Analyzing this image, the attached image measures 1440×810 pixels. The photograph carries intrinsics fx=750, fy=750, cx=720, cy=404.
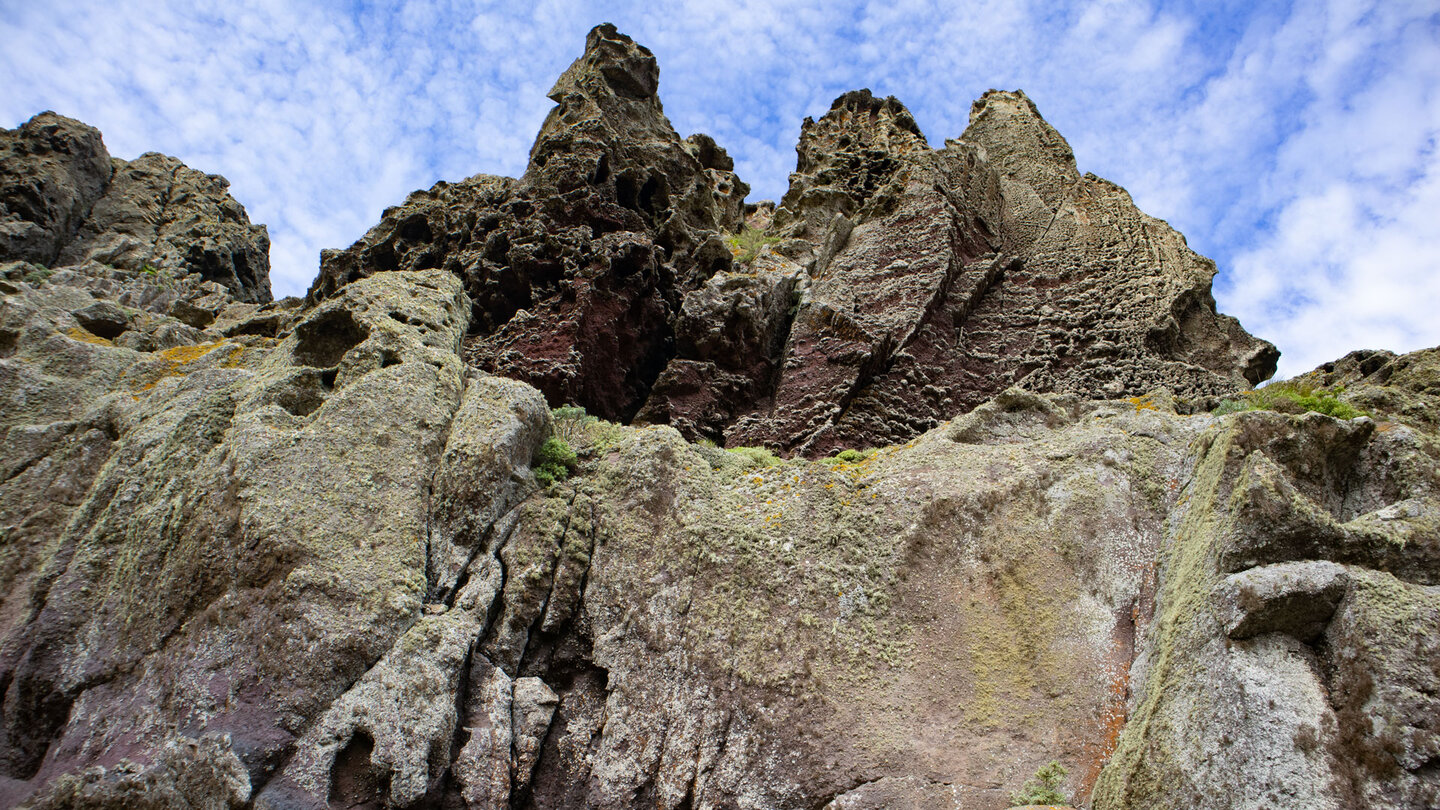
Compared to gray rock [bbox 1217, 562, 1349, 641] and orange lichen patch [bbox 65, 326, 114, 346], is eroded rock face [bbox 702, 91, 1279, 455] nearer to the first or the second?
gray rock [bbox 1217, 562, 1349, 641]

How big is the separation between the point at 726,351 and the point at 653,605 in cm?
824

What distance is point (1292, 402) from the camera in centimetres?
1013

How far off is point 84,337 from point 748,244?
1683cm

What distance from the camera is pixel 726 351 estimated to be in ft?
54.2

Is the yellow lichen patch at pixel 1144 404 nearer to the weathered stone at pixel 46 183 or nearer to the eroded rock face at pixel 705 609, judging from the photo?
the eroded rock face at pixel 705 609

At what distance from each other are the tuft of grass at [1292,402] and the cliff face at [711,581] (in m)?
0.40

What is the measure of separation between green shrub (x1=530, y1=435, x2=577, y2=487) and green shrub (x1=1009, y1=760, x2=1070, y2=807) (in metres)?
6.90

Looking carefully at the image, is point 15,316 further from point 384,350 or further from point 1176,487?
point 1176,487

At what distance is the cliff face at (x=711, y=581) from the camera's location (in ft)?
21.4

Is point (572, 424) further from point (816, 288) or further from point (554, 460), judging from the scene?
point (816, 288)

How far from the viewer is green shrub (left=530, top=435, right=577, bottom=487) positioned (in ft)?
35.7

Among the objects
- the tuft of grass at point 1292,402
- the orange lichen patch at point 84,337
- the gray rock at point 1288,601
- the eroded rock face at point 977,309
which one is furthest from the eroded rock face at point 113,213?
the gray rock at point 1288,601

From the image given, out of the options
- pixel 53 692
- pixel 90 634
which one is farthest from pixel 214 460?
pixel 53 692

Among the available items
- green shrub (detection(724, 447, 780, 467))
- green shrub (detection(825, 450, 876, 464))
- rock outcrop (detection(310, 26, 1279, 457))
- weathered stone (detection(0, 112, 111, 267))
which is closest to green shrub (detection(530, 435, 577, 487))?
green shrub (detection(724, 447, 780, 467))
